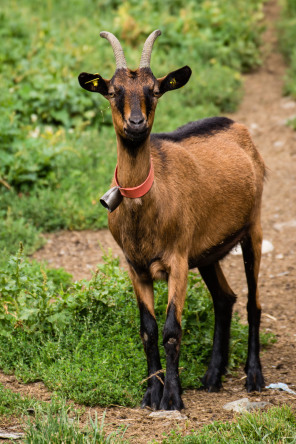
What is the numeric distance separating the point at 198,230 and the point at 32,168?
370 centimetres

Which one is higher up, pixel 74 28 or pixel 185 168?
pixel 74 28

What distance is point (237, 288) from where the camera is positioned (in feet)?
24.5

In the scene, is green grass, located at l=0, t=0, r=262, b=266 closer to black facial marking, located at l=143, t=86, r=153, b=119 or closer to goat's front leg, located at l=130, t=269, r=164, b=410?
goat's front leg, located at l=130, t=269, r=164, b=410

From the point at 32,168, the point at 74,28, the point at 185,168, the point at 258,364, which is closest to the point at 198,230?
the point at 185,168

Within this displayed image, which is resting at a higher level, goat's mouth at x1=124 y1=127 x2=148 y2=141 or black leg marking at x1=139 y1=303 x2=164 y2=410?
goat's mouth at x1=124 y1=127 x2=148 y2=141

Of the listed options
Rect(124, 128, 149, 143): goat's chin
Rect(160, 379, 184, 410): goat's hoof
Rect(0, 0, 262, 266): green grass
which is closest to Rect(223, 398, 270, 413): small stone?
Rect(160, 379, 184, 410): goat's hoof

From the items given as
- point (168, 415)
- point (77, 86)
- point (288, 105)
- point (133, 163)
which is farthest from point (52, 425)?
point (288, 105)

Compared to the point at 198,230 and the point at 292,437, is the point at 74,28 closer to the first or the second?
the point at 198,230

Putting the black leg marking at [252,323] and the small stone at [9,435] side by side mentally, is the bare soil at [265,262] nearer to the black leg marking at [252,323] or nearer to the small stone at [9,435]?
the black leg marking at [252,323]

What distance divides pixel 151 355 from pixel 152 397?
0.30 meters

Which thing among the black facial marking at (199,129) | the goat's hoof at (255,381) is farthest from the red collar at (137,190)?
the goat's hoof at (255,381)

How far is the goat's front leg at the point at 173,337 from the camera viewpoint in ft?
16.2

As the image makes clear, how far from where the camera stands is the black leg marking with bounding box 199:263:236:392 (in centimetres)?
564

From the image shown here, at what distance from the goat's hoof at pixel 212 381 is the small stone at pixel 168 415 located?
0.82 meters
